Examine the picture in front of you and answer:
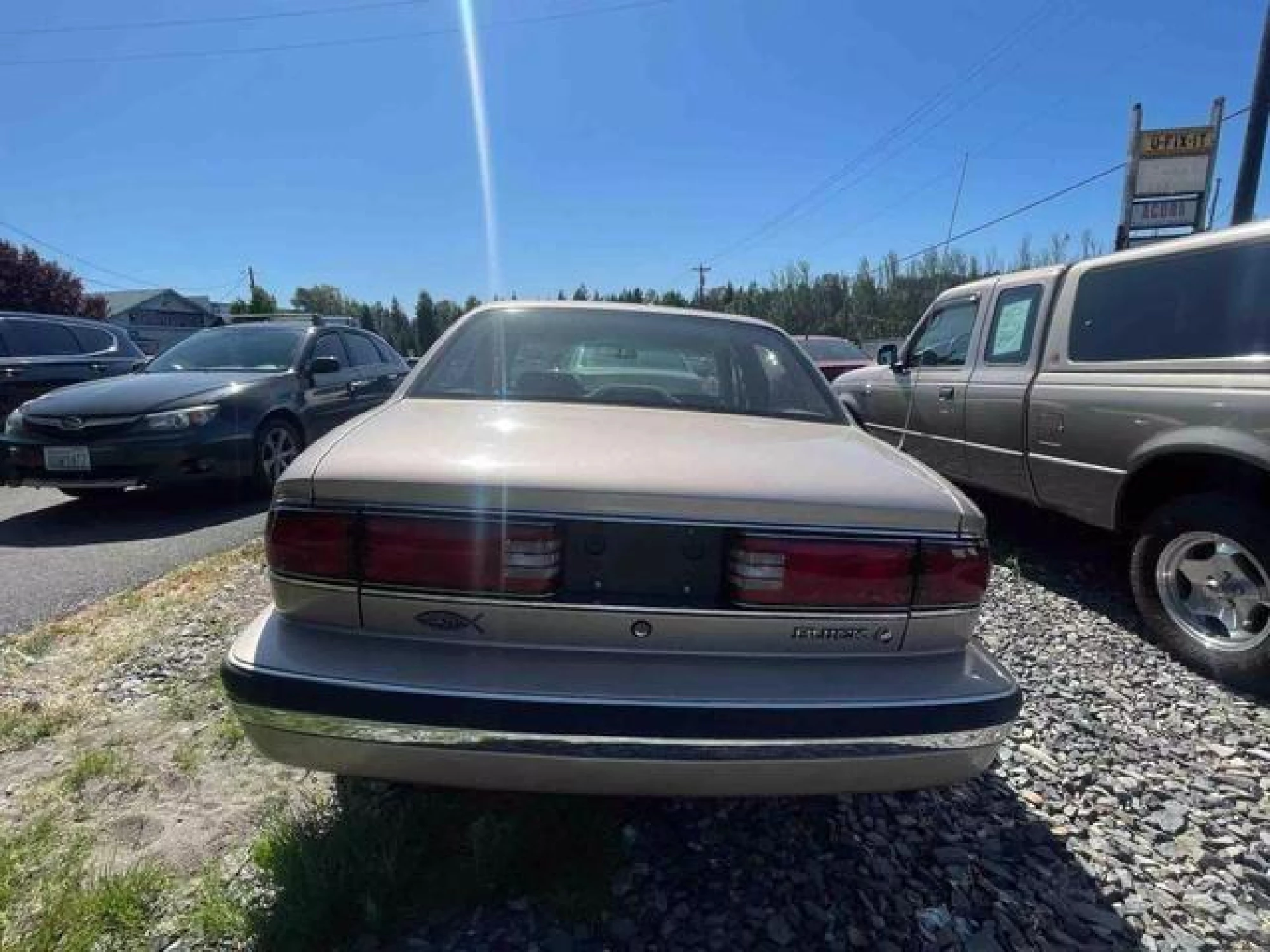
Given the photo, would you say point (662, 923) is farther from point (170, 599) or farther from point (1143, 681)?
point (170, 599)

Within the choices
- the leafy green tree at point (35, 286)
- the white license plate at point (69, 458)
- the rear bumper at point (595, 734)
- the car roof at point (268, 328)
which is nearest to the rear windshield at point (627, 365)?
the rear bumper at point (595, 734)

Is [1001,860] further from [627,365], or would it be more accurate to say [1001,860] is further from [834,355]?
[834,355]

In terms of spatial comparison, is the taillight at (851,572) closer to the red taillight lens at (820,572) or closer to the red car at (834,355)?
the red taillight lens at (820,572)

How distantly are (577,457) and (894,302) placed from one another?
6356 cm

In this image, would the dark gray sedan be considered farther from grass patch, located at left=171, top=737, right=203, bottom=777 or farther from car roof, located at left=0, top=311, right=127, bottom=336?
grass patch, located at left=171, top=737, right=203, bottom=777

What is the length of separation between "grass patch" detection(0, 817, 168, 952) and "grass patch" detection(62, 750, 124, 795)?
0.77 ft

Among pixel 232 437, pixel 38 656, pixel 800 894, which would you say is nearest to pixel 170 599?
pixel 38 656

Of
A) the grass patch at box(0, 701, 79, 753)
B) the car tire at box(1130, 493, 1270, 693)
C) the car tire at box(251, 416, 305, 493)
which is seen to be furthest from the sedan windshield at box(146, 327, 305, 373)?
the car tire at box(1130, 493, 1270, 693)

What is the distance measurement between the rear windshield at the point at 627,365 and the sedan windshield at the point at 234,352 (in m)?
4.38

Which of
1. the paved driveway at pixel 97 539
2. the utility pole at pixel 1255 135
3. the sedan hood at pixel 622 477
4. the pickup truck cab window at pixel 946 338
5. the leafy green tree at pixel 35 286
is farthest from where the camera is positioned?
the leafy green tree at pixel 35 286

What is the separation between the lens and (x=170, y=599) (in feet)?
11.6

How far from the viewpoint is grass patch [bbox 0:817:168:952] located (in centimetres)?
156

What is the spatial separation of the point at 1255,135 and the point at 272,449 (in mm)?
12594

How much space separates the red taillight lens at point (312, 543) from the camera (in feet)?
5.08
